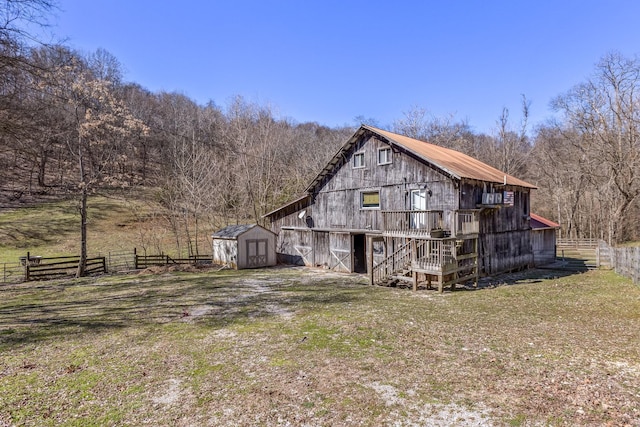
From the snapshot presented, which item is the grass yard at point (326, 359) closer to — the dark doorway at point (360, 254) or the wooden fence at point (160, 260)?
the dark doorway at point (360, 254)

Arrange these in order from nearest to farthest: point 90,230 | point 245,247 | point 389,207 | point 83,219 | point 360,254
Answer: point 389,207 < point 83,219 < point 360,254 < point 245,247 < point 90,230

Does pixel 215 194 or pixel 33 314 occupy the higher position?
pixel 215 194

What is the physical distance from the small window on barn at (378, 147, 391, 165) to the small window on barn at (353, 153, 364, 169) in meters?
1.25

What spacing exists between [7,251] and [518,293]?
37145mm

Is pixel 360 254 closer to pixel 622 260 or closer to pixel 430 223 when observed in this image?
pixel 430 223

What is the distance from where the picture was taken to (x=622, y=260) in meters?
A: 17.5

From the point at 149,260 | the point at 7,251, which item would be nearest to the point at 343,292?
the point at 149,260

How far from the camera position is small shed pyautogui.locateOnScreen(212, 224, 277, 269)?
77.6ft

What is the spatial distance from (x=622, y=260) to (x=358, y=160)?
1425 cm

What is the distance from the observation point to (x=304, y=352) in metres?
8.52

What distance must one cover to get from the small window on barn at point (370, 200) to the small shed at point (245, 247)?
25.4 ft

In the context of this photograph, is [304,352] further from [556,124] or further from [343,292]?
[556,124]

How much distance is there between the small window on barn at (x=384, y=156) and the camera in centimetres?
1991

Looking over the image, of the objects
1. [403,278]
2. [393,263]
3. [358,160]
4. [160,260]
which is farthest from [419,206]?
[160,260]
